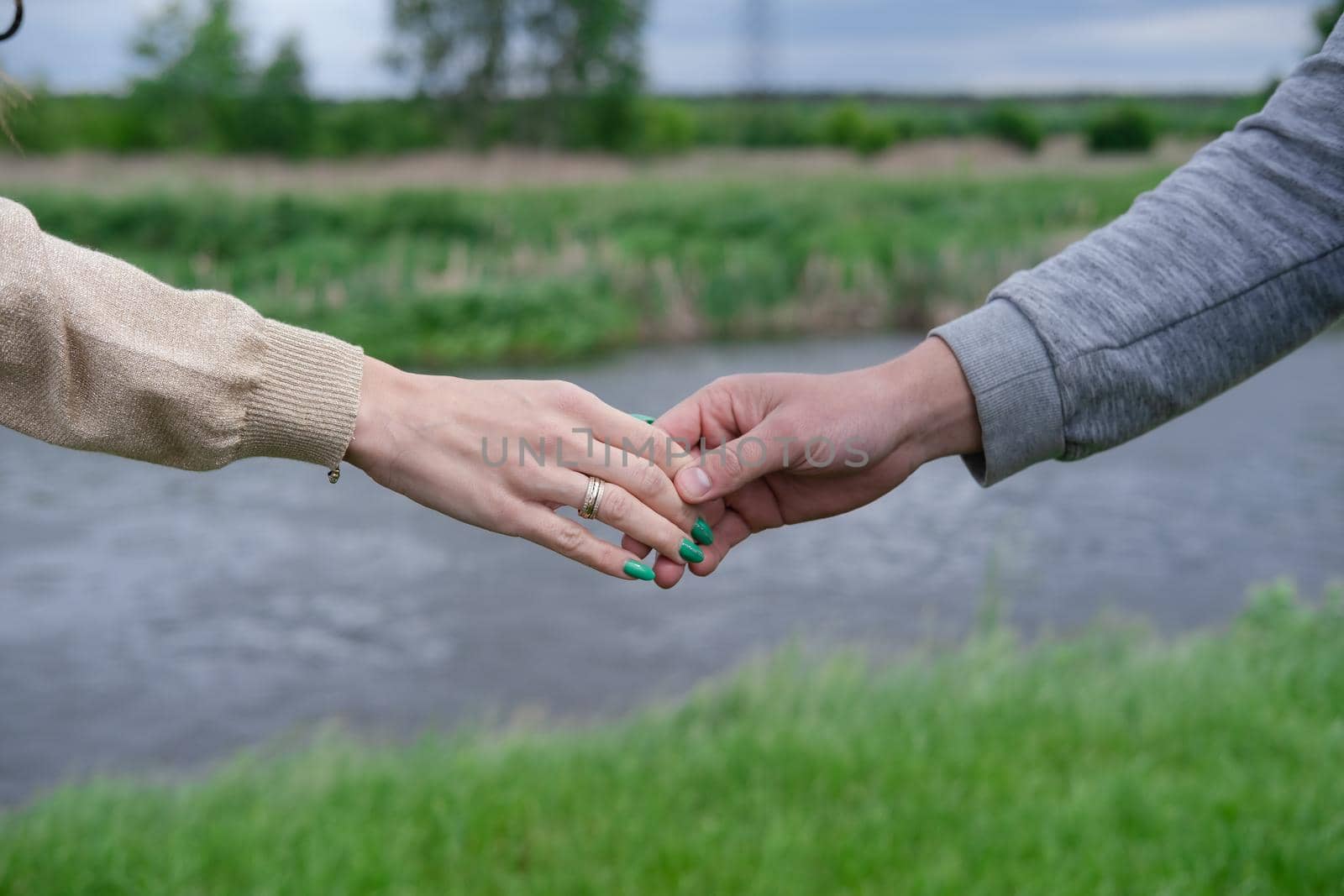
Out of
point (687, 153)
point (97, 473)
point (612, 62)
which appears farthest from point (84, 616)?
point (612, 62)

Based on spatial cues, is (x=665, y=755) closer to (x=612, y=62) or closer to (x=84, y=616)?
(x=84, y=616)

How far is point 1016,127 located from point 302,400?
22257mm

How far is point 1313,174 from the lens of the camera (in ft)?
6.01

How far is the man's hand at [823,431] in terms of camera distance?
201 cm

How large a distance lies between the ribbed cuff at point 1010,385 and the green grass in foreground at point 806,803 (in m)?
1.13

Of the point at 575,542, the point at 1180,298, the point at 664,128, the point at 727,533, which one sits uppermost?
the point at 1180,298

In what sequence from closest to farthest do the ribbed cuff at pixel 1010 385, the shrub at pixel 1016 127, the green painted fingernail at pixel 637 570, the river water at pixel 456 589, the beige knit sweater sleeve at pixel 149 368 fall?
the beige knit sweater sleeve at pixel 149 368
the ribbed cuff at pixel 1010 385
the green painted fingernail at pixel 637 570
the river water at pixel 456 589
the shrub at pixel 1016 127

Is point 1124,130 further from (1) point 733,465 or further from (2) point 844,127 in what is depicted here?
(1) point 733,465

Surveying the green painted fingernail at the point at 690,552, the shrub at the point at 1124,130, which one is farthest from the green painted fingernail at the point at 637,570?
the shrub at the point at 1124,130

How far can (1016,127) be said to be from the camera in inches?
874

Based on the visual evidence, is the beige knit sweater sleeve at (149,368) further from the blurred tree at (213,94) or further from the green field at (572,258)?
the blurred tree at (213,94)

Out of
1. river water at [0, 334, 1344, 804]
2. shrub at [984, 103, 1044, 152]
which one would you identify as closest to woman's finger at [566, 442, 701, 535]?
river water at [0, 334, 1344, 804]


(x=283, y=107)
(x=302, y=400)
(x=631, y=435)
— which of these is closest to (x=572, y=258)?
(x=631, y=435)

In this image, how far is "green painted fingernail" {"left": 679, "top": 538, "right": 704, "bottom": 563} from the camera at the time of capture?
2145 mm
